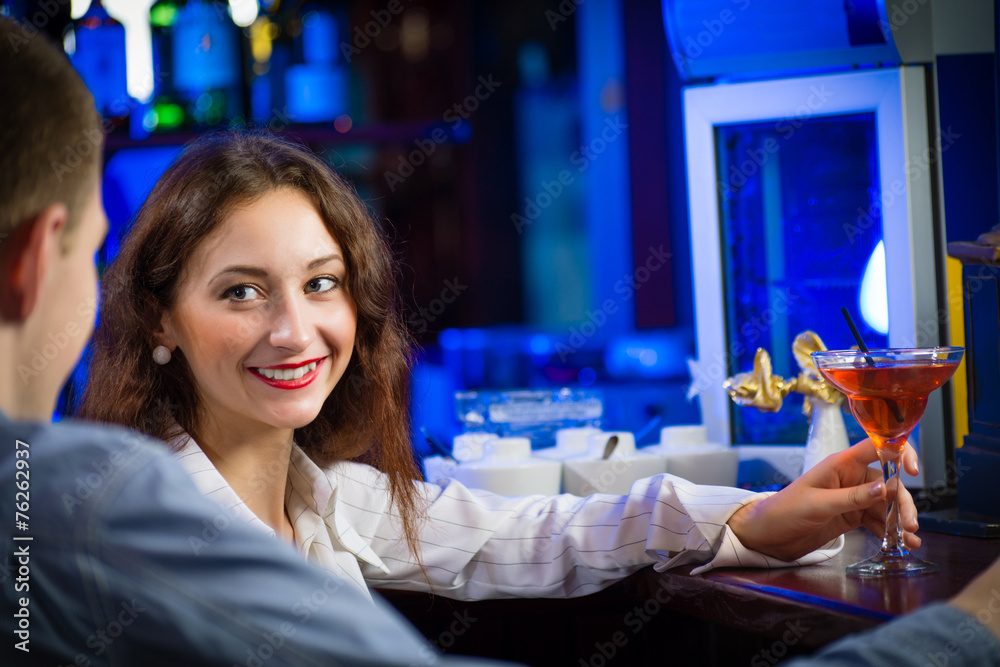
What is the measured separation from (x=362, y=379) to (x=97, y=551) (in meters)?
0.91

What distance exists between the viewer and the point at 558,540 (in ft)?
4.33

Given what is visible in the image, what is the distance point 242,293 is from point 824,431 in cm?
89

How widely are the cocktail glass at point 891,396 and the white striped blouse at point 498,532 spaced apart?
0.10 m

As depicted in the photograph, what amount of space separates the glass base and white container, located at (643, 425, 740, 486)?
1.56ft

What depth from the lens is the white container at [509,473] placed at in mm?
1535

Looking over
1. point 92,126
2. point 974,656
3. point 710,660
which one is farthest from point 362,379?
point 974,656

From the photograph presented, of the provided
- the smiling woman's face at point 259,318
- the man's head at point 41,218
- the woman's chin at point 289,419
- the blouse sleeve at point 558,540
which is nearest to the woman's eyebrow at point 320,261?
the smiling woman's face at point 259,318

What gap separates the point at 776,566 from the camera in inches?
46.3
